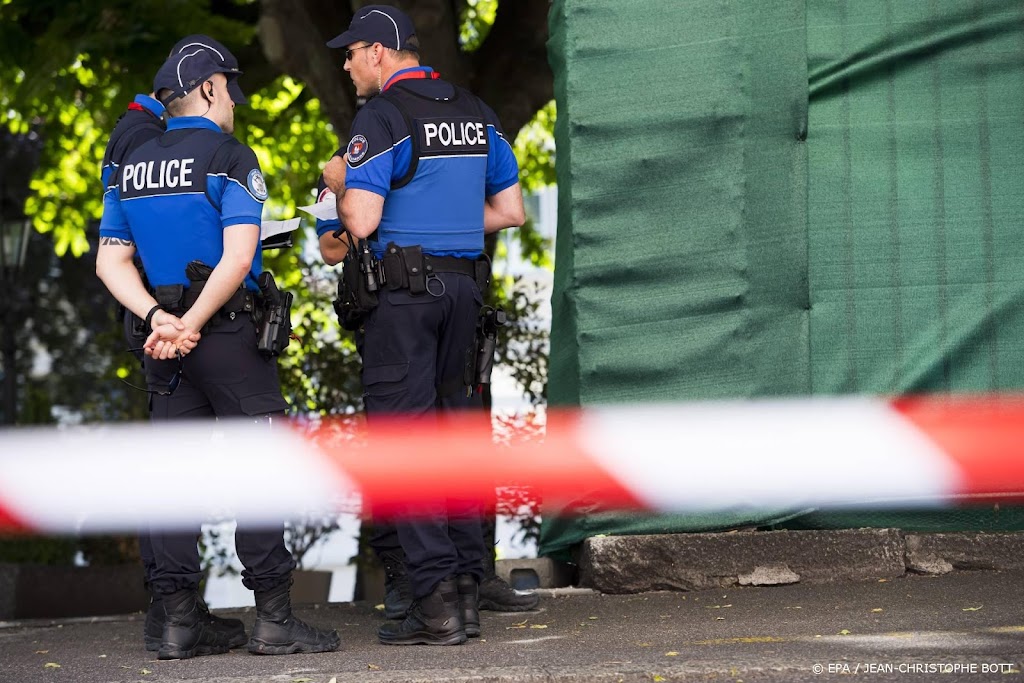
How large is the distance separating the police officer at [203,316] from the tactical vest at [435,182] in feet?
1.64

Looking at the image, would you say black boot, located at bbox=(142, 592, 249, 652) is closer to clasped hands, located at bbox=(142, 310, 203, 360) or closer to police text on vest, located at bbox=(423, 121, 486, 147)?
clasped hands, located at bbox=(142, 310, 203, 360)

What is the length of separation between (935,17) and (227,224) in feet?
10.5

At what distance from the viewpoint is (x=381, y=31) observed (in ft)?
18.0

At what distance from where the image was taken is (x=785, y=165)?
6.33m

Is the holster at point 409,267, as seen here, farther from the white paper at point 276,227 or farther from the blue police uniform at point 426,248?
the white paper at point 276,227

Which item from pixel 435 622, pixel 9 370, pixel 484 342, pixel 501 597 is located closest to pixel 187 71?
pixel 484 342

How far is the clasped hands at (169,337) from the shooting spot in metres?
5.03

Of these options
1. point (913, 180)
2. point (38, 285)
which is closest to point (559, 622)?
point (913, 180)

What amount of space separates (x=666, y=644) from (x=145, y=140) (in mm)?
2691

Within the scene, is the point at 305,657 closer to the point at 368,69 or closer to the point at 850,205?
the point at 368,69

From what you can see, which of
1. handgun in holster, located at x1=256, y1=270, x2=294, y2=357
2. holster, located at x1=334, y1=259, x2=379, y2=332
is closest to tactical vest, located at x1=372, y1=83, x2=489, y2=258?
holster, located at x1=334, y1=259, x2=379, y2=332

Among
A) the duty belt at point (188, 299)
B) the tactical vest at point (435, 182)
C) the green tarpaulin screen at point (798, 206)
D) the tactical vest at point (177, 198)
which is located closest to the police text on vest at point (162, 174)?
the tactical vest at point (177, 198)

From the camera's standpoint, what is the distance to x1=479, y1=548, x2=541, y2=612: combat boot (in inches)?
237

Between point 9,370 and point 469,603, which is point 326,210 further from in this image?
point 9,370
